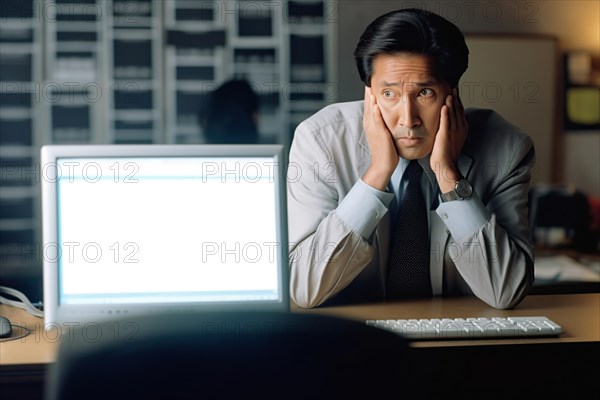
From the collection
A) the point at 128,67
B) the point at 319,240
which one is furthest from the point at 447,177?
the point at 128,67

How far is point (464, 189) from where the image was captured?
1622mm

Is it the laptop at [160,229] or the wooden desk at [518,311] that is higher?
the laptop at [160,229]

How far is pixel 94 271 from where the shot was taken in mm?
1337

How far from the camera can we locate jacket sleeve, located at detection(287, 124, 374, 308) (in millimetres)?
1577

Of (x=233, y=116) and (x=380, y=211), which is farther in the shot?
(x=233, y=116)

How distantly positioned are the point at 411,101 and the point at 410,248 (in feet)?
1.09

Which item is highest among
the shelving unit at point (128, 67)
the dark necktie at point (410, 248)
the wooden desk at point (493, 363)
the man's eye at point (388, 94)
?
the shelving unit at point (128, 67)

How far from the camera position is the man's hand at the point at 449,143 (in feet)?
5.43

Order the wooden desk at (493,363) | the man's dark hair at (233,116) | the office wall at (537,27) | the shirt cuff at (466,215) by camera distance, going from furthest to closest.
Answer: the office wall at (537,27) → the man's dark hair at (233,116) → the shirt cuff at (466,215) → the wooden desk at (493,363)

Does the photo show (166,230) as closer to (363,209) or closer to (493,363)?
(363,209)

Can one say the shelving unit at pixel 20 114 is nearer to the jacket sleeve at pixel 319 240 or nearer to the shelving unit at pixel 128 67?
the shelving unit at pixel 128 67

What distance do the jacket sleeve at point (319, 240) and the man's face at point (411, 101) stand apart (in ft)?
0.57

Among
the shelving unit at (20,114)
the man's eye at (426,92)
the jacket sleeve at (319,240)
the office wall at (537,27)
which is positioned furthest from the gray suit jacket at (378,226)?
the shelving unit at (20,114)

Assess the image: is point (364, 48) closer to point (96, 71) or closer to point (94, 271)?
point (94, 271)
